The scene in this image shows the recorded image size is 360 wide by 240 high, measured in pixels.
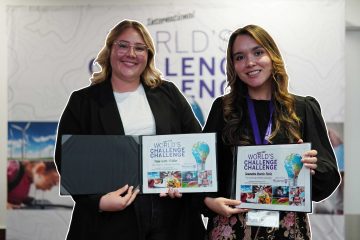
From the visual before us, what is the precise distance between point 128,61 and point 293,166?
33.8 inches

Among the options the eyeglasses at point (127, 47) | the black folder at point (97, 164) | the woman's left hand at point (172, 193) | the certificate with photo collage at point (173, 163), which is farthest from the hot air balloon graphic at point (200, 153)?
the eyeglasses at point (127, 47)

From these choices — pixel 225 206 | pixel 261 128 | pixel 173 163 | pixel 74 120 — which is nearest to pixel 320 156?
pixel 261 128

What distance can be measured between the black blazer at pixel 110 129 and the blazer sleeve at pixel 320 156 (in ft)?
1.81

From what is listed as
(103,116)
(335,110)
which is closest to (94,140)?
(103,116)

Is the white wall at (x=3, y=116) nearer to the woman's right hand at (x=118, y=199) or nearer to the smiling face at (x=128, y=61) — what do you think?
the smiling face at (x=128, y=61)

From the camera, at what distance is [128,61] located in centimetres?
191

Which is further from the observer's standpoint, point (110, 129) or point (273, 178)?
point (110, 129)

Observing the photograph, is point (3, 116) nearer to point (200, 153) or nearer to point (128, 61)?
point (128, 61)

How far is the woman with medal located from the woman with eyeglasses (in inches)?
7.9

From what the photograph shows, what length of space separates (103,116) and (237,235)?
2.52 ft

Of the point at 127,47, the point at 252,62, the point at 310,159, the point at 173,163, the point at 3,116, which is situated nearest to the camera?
the point at 310,159

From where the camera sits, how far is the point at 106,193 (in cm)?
180

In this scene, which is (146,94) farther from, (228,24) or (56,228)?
(56,228)

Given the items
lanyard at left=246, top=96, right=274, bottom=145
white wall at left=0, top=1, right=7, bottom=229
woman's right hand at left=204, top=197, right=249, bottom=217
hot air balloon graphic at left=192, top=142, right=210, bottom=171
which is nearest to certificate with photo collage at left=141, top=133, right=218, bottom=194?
hot air balloon graphic at left=192, top=142, right=210, bottom=171
